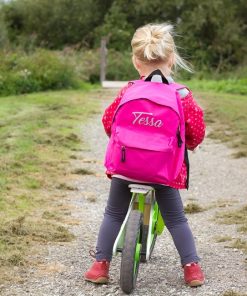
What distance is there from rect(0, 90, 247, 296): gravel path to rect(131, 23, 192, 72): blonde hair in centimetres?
129

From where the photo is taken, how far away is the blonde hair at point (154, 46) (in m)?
3.64

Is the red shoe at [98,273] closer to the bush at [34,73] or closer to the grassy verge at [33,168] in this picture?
the grassy verge at [33,168]

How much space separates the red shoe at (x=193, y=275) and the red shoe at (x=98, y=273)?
0.47m

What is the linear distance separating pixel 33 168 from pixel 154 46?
404 cm

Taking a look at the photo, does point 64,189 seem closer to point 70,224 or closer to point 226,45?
point 70,224

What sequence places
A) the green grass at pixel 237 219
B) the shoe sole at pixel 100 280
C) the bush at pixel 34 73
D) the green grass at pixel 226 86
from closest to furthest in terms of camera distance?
the shoe sole at pixel 100 280
the green grass at pixel 237 219
the bush at pixel 34 73
the green grass at pixel 226 86

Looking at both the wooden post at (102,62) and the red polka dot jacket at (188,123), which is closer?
the red polka dot jacket at (188,123)

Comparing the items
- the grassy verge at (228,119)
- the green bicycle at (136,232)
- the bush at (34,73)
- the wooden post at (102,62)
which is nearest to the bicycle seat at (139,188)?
the green bicycle at (136,232)

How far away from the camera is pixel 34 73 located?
61.8 feet

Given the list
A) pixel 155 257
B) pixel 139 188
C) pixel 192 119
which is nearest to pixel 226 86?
pixel 155 257

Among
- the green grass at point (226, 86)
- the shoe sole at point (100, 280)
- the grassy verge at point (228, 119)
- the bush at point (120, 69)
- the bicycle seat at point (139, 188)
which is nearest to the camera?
the bicycle seat at point (139, 188)

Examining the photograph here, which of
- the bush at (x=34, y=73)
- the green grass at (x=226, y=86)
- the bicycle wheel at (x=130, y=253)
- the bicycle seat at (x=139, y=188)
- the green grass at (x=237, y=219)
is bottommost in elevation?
the green grass at (x=226, y=86)

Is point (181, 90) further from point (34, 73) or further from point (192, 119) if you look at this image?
point (34, 73)

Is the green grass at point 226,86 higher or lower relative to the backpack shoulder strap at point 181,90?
lower
